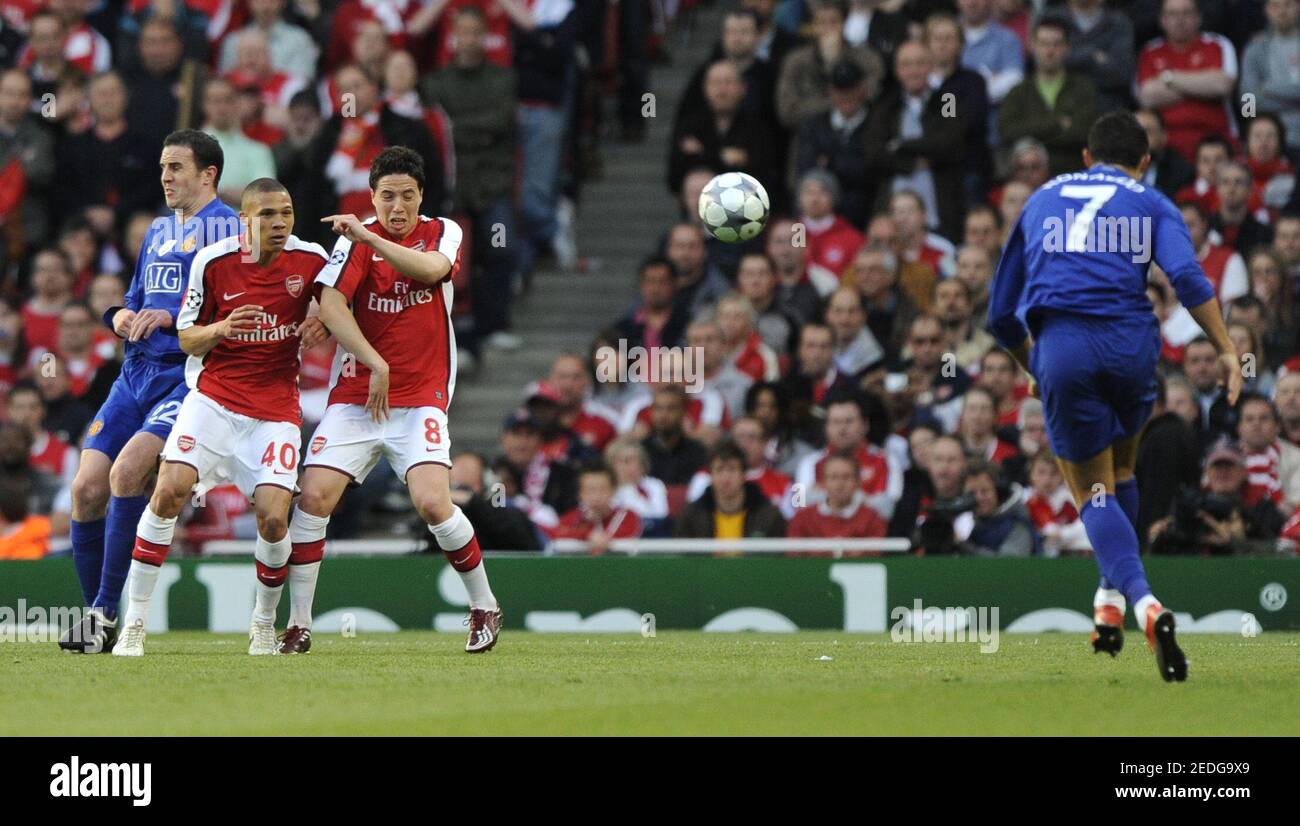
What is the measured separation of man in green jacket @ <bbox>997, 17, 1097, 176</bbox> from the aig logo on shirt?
8412 millimetres

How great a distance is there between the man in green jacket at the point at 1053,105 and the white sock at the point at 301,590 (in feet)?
27.3

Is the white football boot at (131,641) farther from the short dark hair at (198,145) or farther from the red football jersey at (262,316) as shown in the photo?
the short dark hair at (198,145)

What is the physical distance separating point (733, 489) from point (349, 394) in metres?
4.85

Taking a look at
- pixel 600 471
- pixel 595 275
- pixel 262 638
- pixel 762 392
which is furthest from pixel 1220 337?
pixel 595 275

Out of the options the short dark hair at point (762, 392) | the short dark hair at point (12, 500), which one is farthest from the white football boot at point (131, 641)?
the short dark hair at point (762, 392)

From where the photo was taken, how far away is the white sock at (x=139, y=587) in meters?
10.4

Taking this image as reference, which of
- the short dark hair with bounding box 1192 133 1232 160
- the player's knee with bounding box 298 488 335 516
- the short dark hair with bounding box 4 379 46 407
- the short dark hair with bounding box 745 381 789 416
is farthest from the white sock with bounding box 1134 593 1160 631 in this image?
the short dark hair with bounding box 4 379 46 407

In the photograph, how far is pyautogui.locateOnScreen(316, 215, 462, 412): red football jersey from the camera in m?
10.8

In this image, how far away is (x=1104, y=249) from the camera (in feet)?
31.0

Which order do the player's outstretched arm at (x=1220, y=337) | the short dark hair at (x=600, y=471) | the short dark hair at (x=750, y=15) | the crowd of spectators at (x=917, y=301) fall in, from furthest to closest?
the short dark hair at (x=750, y=15) → the short dark hair at (x=600, y=471) → the crowd of spectators at (x=917, y=301) → the player's outstretched arm at (x=1220, y=337)

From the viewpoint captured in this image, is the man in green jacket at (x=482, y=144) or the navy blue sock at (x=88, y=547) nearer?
the navy blue sock at (x=88, y=547)

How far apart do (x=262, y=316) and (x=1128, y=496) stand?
4289 millimetres

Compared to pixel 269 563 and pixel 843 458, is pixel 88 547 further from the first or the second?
pixel 843 458
